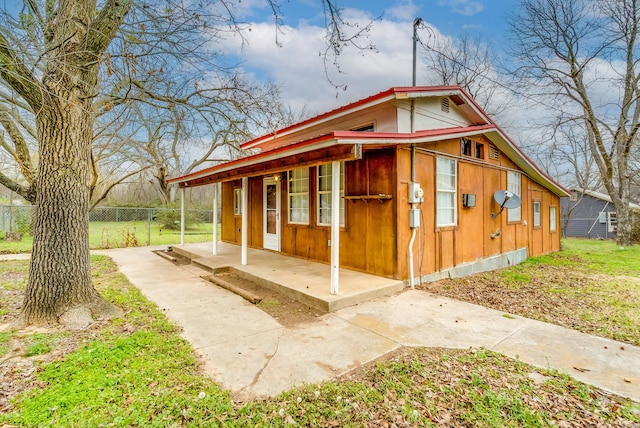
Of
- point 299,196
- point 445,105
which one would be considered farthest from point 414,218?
point 299,196

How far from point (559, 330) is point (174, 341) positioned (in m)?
4.75

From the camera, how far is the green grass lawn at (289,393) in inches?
87.0

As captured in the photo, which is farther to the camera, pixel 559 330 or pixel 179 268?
pixel 179 268

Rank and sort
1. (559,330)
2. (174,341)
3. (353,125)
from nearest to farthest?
(174,341), (559,330), (353,125)

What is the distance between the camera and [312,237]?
24.7 ft

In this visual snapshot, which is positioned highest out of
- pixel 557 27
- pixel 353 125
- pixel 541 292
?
pixel 557 27

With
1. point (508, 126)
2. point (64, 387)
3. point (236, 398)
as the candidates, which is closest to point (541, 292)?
point (236, 398)

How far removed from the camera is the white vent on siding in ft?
27.3

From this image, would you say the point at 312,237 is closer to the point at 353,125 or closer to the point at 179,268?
the point at 353,125

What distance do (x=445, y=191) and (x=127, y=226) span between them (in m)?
17.7

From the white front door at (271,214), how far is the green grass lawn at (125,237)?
589 cm

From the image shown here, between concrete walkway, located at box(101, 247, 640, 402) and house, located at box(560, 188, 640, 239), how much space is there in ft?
69.1

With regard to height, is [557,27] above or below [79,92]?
above

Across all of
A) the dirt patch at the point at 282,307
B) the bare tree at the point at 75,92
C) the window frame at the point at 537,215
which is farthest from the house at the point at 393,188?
the bare tree at the point at 75,92
